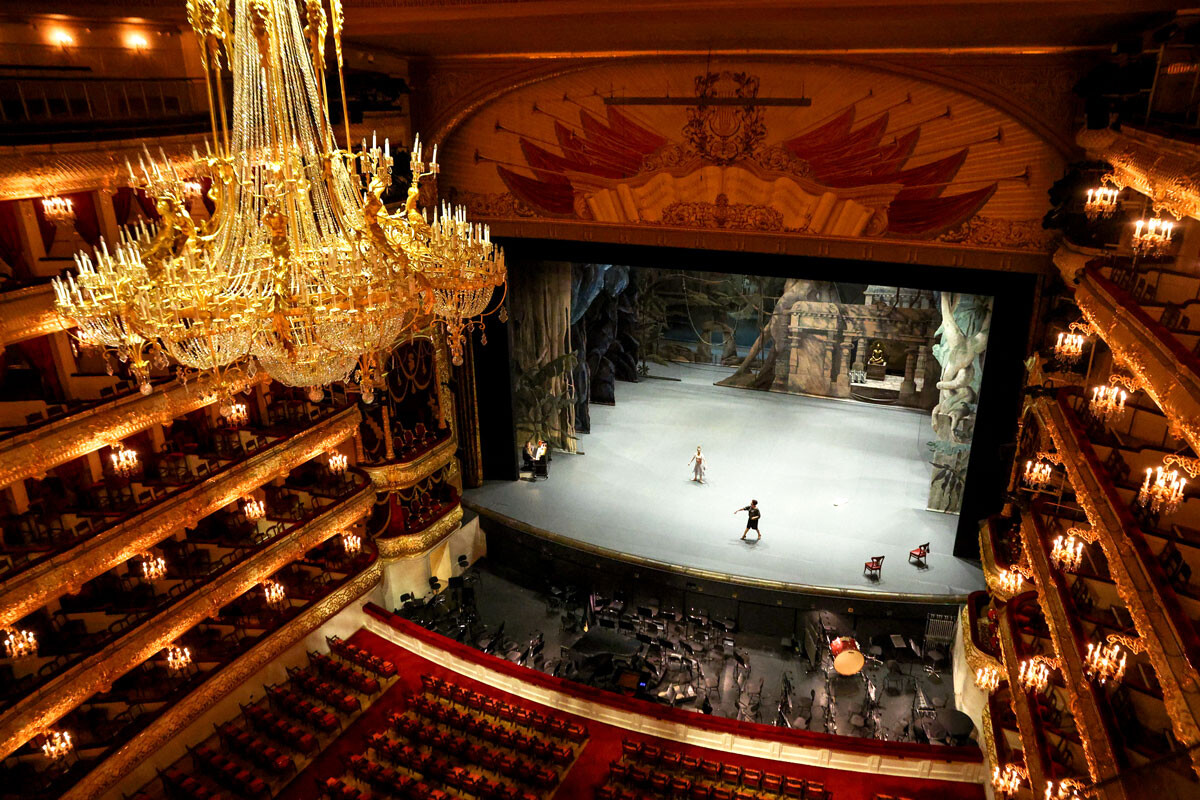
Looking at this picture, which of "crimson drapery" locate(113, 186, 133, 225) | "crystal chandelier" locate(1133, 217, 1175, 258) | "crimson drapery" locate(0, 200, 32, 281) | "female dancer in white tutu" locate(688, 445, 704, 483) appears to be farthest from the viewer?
"female dancer in white tutu" locate(688, 445, 704, 483)

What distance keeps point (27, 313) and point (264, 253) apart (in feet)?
15.9

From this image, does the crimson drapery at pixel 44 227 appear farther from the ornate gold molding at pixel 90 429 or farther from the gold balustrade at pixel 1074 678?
the gold balustrade at pixel 1074 678

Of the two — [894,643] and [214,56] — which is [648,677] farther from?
[214,56]

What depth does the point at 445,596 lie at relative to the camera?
49.0ft

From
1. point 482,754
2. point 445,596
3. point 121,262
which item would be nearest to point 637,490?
point 445,596

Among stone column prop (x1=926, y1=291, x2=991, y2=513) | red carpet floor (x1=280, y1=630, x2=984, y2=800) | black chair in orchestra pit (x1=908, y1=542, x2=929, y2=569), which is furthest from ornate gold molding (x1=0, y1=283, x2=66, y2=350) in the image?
stone column prop (x1=926, y1=291, x2=991, y2=513)

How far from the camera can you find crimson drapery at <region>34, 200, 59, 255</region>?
393 inches

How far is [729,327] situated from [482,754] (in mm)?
16286

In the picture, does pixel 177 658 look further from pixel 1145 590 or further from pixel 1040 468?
pixel 1040 468

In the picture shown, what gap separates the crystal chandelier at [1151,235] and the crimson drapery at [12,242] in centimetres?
1193

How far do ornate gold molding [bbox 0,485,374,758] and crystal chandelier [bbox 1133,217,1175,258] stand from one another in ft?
37.2

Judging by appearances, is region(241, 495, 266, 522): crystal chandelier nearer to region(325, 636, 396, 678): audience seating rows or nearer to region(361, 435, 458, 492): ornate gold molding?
region(361, 435, 458, 492): ornate gold molding

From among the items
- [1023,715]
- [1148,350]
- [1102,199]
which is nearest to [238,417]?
[1023,715]

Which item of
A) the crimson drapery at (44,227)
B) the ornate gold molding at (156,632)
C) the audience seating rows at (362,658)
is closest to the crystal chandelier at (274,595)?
the ornate gold molding at (156,632)
